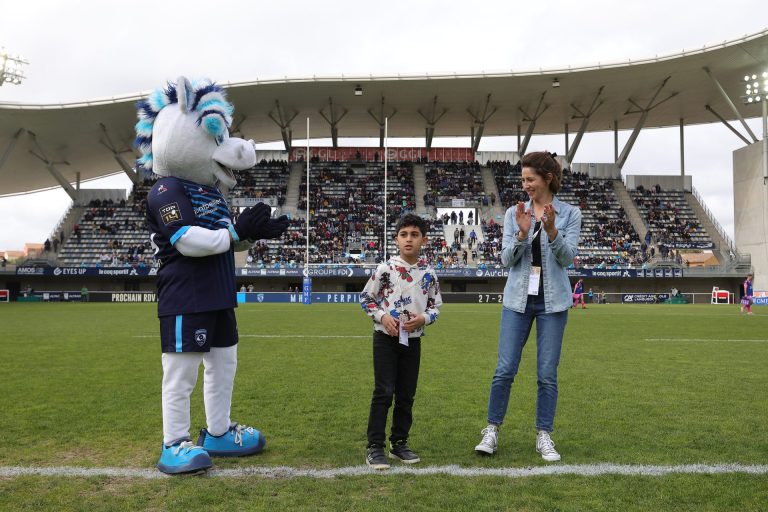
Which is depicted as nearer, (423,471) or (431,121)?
(423,471)

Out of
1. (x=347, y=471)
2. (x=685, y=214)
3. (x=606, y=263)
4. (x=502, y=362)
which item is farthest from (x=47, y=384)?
(x=685, y=214)

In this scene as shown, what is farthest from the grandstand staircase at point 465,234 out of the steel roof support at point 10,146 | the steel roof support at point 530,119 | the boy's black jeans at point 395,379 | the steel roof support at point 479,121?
the boy's black jeans at point 395,379

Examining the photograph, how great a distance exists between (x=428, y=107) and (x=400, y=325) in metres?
42.2

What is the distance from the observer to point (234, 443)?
160 inches

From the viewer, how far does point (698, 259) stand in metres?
39.3

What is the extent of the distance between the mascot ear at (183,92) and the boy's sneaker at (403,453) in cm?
252

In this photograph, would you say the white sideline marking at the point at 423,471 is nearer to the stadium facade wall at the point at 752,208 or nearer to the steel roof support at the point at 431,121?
the stadium facade wall at the point at 752,208

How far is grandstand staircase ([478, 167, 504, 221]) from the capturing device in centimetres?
4390

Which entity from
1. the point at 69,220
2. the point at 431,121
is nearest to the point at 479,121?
the point at 431,121

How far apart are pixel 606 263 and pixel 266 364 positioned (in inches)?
1336

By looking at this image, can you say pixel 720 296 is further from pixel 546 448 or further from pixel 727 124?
pixel 546 448

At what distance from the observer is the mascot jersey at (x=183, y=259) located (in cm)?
377

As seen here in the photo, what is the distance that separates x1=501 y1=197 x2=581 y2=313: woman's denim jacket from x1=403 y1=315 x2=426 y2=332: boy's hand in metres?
0.63

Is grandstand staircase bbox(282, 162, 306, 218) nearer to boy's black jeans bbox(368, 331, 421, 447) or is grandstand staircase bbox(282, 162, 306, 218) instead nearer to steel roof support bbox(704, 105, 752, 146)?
steel roof support bbox(704, 105, 752, 146)
